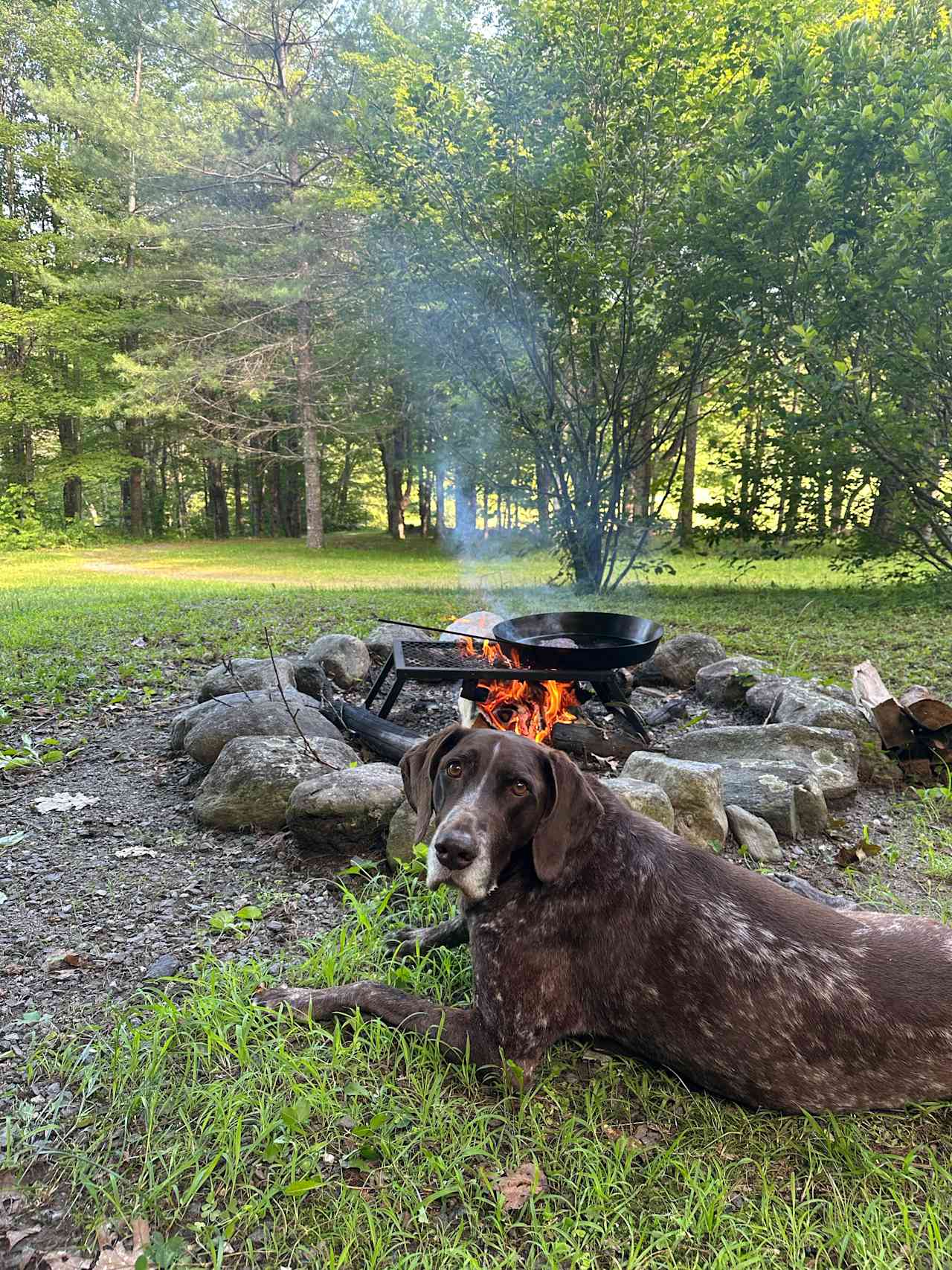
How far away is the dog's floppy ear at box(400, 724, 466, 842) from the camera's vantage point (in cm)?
246

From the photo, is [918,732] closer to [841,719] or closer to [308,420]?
[841,719]

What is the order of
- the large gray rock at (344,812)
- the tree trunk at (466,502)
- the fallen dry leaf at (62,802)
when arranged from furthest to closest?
the tree trunk at (466,502) < the fallen dry leaf at (62,802) < the large gray rock at (344,812)

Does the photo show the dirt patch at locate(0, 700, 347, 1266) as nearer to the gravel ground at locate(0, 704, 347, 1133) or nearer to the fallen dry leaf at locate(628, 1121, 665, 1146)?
the gravel ground at locate(0, 704, 347, 1133)

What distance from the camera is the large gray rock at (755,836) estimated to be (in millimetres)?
3771

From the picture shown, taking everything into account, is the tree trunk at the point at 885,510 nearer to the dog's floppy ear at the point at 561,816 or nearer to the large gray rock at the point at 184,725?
the large gray rock at the point at 184,725

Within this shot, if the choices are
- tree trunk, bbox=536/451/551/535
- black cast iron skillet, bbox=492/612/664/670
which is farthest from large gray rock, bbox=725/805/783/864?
tree trunk, bbox=536/451/551/535

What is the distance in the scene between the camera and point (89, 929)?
10.3ft

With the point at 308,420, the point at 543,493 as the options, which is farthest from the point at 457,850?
the point at 308,420

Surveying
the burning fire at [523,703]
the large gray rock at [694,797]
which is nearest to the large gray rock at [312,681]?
the burning fire at [523,703]

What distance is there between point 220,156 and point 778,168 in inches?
766

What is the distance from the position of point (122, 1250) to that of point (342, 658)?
467 centimetres

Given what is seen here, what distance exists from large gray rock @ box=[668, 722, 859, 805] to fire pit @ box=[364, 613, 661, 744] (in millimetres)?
404

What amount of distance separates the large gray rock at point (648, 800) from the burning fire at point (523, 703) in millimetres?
1074

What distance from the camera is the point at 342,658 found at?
248 inches
